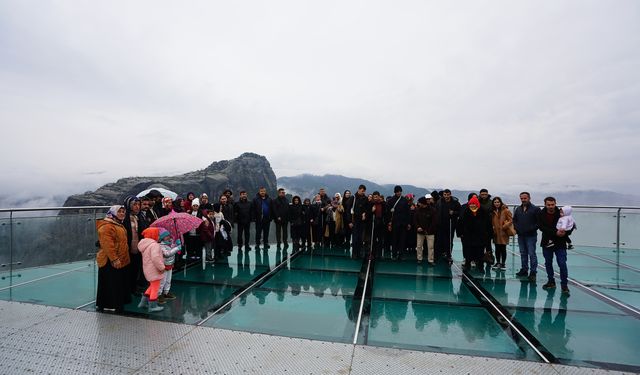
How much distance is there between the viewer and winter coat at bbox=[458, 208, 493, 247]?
820 cm

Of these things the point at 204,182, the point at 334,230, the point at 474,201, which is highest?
the point at 204,182

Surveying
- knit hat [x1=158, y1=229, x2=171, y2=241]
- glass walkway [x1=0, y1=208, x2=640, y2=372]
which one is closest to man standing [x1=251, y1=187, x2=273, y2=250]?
glass walkway [x1=0, y1=208, x2=640, y2=372]

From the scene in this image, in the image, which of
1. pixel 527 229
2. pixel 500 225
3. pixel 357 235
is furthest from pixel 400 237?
pixel 527 229

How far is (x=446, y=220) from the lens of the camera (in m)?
9.25

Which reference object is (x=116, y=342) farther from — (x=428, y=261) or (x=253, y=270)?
(x=428, y=261)

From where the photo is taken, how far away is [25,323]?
477cm

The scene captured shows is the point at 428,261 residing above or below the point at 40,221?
below

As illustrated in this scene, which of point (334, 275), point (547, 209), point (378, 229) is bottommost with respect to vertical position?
point (334, 275)

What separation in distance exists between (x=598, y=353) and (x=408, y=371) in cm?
244

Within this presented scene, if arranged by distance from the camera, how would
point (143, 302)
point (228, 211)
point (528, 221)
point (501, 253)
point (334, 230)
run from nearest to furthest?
point (143, 302), point (528, 221), point (501, 253), point (228, 211), point (334, 230)

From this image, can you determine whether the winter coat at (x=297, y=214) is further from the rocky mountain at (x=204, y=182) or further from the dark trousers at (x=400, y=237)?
the rocky mountain at (x=204, y=182)

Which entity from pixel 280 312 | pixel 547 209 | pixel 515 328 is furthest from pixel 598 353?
pixel 280 312

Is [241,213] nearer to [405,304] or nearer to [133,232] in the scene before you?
[133,232]

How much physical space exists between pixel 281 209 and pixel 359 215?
2.69 meters
